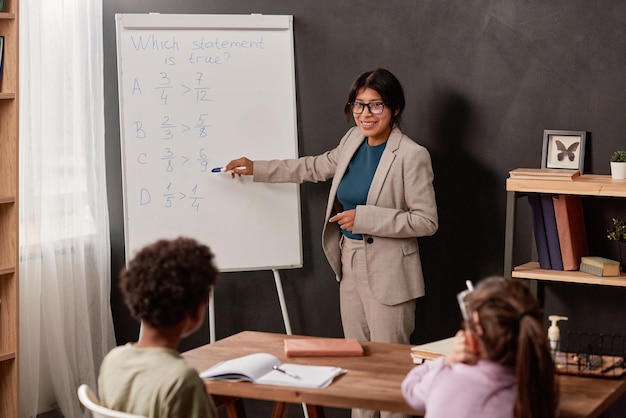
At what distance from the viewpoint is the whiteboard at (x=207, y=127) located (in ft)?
12.8

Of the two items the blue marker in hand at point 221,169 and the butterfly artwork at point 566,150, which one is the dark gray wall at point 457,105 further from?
the blue marker in hand at point 221,169

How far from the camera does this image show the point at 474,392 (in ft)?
7.02

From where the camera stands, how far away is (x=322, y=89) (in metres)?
4.11

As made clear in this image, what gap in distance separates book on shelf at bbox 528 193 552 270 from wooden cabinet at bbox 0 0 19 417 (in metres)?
2.00

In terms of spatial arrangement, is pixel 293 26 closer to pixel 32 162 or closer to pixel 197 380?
pixel 32 162

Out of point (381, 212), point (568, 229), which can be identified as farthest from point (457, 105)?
point (568, 229)

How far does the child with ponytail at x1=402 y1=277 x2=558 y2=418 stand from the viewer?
2096 millimetres

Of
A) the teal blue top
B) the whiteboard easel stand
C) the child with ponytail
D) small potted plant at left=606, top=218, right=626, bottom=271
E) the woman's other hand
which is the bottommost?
the whiteboard easel stand

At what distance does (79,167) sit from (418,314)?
65.1 inches

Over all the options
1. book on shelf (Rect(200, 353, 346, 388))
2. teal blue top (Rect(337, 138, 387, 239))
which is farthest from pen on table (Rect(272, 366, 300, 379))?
teal blue top (Rect(337, 138, 387, 239))

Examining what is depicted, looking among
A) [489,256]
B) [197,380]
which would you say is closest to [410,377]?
[197,380]

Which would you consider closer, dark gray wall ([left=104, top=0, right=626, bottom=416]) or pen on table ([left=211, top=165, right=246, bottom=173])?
dark gray wall ([left=104, top=0, right=626, bottom=416])

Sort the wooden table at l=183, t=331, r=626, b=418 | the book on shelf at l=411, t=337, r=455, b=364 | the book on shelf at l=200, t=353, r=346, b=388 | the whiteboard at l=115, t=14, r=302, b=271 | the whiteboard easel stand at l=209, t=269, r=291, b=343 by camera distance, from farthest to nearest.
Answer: the whiteboard easel stand at l=209, t=269, r=291, b=343
the whiteboard at l=115, t=14, r=302, b=271
the book on shelf at l=411, t=337, r=455, b=364
the book on shelf at l=200, t=353, r=346, b=388
the wooden table at l=183, t=331, r=626, b=418

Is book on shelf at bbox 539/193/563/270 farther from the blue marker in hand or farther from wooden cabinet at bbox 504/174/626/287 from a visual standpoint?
the blue marker in hand
